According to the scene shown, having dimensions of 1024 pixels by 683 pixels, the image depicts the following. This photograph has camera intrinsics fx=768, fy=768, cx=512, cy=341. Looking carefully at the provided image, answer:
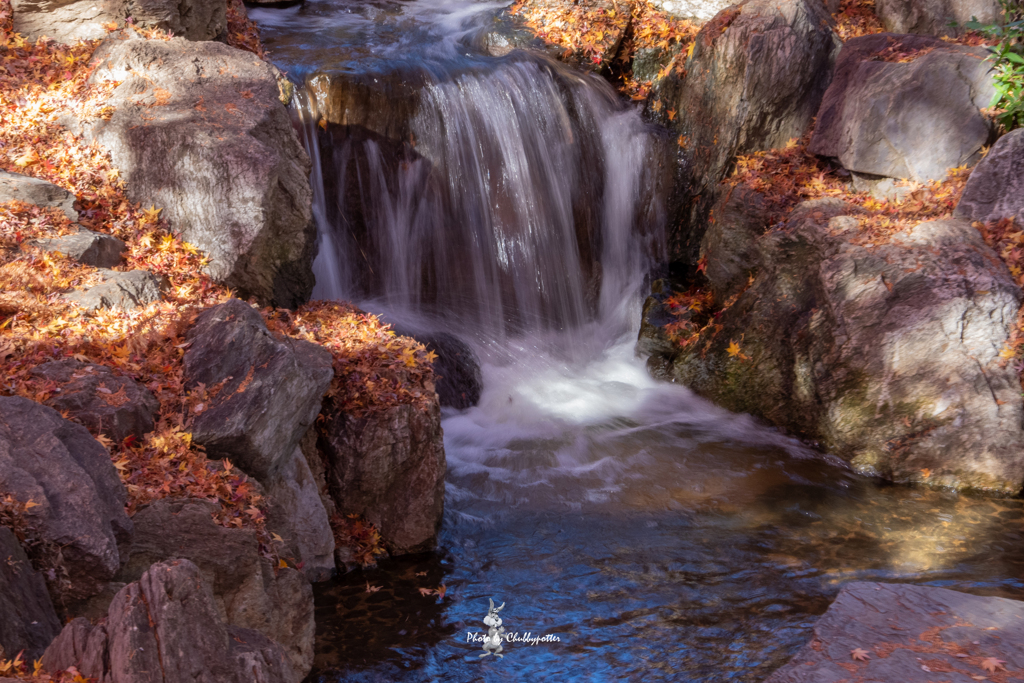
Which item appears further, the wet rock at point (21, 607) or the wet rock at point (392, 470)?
the wet rock at point (392, 470)

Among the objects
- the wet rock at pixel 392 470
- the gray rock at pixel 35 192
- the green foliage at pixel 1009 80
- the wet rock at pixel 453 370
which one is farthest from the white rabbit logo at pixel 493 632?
the green foliage at pixel 1009 80

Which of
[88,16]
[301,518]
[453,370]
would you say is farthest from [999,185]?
[88,16]

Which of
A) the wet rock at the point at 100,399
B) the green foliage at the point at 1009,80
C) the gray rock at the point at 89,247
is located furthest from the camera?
the green foliage at the point at 1009,80

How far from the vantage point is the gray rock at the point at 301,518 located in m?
4.38

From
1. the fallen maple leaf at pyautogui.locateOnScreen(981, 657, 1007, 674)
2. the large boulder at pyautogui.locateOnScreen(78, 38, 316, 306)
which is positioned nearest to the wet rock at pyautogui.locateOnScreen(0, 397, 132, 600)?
the large boulder at pyautogui.locateOnScreen(78, 38, 316, 306)

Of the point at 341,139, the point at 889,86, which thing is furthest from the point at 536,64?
the point at 889,86

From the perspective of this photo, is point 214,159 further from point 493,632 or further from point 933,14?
point 933,14

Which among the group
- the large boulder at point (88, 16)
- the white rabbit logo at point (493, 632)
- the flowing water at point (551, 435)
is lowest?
the white rabbit logo at point (493, 632)

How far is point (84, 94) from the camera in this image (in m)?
5.98

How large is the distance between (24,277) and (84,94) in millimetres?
2049

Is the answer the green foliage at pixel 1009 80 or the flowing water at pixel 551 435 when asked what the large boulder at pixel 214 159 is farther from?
the green foliage at pixel 1009 80

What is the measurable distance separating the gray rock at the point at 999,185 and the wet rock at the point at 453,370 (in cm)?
468

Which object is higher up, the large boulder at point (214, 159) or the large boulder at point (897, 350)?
the large boulder at point (214, 159)

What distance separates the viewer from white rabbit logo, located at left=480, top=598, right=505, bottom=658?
14.3ft
